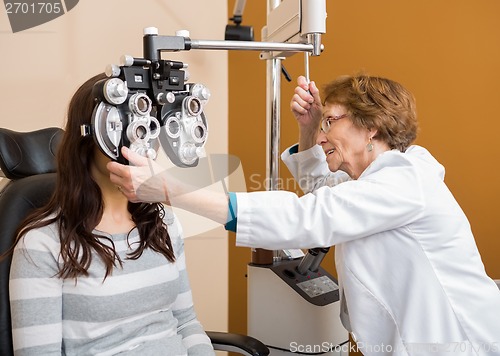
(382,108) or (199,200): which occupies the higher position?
(382,108)

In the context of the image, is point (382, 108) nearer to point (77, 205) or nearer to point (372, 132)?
point (372, 132)

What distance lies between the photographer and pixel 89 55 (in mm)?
2285

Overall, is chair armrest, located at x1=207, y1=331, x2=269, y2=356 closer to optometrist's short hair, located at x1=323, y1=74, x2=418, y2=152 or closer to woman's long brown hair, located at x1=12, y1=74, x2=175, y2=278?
woman's long brown hair, located at x1=12, y1=74, x2=175, y2=278

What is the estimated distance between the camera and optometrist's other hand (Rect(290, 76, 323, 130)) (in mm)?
1505

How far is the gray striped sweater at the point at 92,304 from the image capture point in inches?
42.4

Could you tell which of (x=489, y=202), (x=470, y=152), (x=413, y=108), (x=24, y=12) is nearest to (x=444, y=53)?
Result: (x=470, y=152)

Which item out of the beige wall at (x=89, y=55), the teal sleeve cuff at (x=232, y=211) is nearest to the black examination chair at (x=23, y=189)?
the teal sleeve cuff at (x=232, y=211)

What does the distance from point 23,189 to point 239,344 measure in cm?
62

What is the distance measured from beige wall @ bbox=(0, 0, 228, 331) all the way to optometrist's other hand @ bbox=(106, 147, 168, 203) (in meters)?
1.24

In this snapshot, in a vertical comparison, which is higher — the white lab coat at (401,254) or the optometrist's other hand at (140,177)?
the optometrist's other hand at (140,177)

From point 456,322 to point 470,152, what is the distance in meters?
1.44

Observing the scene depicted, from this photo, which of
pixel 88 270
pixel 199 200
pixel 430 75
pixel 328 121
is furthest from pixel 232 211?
pixel 430 75

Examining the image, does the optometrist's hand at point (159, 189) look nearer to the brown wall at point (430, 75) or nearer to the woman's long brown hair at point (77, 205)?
the woman's long brown hair at point (77, 205)

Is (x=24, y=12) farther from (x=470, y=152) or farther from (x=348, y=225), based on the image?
(x=470, y=152)
